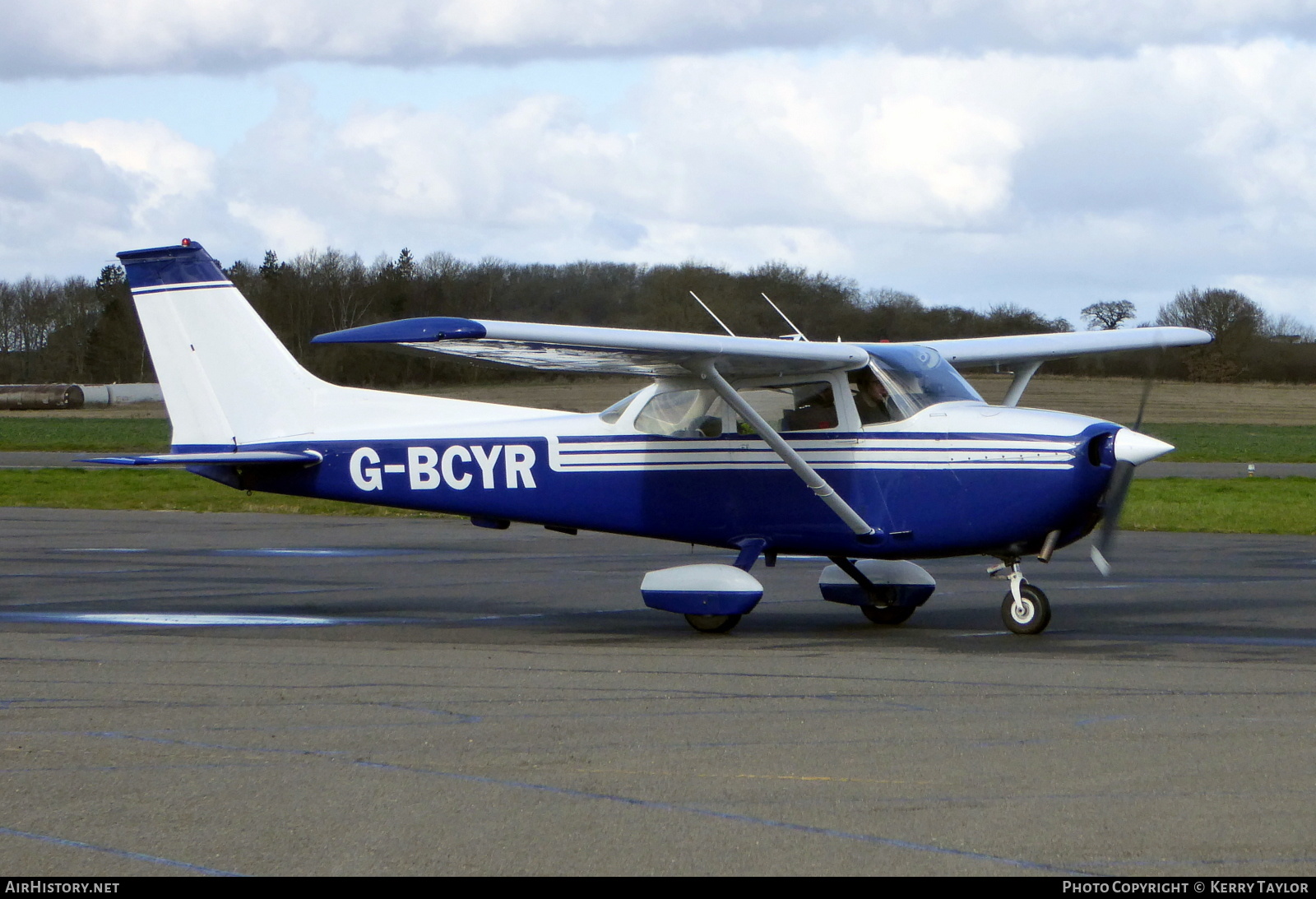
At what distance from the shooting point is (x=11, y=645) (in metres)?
8.99

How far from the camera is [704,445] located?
410 inches

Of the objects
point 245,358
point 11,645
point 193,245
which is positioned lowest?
point 11,645

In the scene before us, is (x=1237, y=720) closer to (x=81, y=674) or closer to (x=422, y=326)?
(x=422, y=326)

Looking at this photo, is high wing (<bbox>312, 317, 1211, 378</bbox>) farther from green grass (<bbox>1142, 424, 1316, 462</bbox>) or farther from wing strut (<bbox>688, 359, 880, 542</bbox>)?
green grass (<bbox>1142, 424, 1316, 462</bbox>)

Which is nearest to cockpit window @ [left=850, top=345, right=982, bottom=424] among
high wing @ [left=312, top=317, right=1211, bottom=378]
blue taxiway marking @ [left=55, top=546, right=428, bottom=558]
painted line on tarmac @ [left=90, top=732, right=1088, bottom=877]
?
high wing @ [left=312, top=317, right=1211, bottom=378]

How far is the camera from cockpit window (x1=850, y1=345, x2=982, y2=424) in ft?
32.7

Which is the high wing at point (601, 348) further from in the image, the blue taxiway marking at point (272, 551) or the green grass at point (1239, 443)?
the green grass at point (1239, 443)

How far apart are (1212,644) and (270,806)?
648cm

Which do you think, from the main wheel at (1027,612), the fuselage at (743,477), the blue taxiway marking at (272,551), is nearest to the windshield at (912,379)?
the fuselage at (743,477)

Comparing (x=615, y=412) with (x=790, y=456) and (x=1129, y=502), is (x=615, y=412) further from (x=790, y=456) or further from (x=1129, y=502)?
(x=1129, y=502)

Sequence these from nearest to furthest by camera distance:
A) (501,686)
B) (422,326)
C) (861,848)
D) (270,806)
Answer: (861,848) < (270,806) < (501,686) < (422,326)

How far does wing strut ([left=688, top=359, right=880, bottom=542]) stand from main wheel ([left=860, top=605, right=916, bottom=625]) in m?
0.89

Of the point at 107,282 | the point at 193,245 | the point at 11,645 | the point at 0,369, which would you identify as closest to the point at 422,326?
the point at 11,645

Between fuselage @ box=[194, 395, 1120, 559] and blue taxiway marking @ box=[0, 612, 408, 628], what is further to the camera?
blue taxiway marking @ box=[0, 612, 408, 628]
